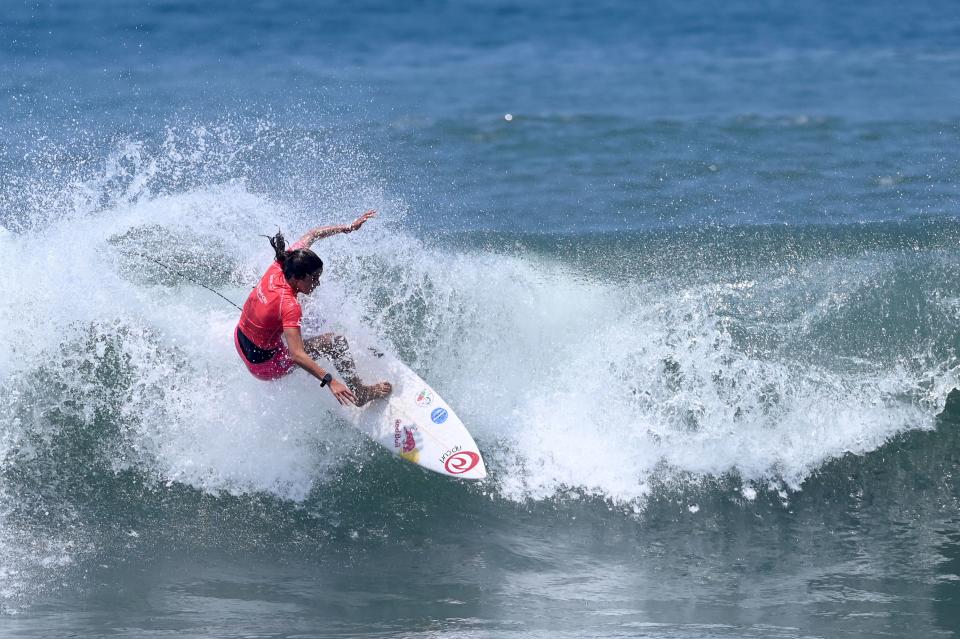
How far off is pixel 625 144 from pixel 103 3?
15.5 metres

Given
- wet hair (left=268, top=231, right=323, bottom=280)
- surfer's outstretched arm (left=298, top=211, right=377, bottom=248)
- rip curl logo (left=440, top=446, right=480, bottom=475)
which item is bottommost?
rip curl logo (left=440, top=446, right=480, bottom=475)

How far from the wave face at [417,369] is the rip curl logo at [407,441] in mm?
287

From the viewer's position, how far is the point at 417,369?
380 inches

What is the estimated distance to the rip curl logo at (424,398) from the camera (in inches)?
344

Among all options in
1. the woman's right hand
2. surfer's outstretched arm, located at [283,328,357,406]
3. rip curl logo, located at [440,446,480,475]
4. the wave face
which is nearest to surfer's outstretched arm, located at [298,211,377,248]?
the wave face

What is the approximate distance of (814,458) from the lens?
9047 mm

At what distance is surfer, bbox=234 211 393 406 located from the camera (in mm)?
7621

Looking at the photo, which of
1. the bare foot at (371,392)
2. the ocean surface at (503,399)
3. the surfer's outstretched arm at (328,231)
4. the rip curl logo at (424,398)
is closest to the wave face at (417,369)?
the ocean surface at (503,399)

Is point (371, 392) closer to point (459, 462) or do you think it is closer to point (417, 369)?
point (459, 462)

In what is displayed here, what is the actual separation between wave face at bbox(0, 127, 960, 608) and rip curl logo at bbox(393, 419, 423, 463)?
0.94 feet

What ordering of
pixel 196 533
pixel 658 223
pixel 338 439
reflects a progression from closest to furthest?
pixel 196 533, pixel 338 439, pixel 658 223

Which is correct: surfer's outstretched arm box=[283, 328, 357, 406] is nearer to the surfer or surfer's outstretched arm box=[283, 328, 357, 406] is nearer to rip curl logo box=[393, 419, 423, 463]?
the surfer

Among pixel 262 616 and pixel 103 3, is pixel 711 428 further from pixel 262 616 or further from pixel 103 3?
pixel 103 3

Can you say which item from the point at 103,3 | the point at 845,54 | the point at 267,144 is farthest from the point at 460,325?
the point at 103,3
